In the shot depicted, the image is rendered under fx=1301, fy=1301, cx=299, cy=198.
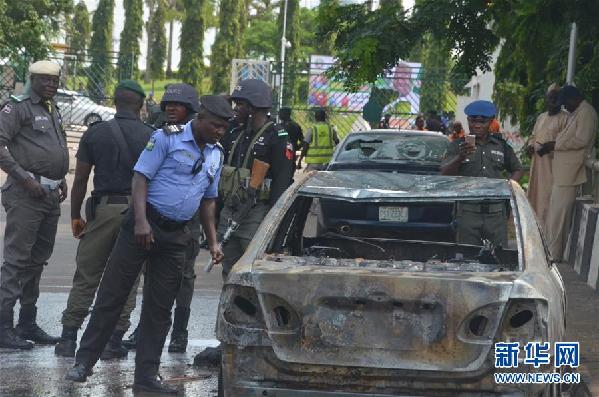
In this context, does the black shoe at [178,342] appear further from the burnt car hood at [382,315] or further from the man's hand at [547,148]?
the man's hand at [547,148]

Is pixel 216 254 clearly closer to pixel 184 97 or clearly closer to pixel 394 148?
pixel 184 97

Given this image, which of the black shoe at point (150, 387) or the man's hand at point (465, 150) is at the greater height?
the man's hand at point (465, 150)

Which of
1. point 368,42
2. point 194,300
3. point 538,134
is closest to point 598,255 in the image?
point 538,134

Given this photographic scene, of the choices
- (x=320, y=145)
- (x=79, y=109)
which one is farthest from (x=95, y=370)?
(x=79, y=109)

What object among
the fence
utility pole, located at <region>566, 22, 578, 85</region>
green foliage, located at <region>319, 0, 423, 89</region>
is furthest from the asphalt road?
the fence

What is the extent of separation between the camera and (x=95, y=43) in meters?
85.8

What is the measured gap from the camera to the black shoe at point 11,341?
9.05 metres

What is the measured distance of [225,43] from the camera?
72688 millimetres

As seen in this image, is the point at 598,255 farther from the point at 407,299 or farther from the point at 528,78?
the point at 407,299

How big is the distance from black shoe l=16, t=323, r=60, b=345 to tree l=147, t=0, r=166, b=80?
7939 cm

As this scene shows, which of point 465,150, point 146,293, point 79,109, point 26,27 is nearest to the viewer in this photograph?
point 146,293

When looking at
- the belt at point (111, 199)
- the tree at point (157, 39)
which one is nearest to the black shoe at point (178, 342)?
the belt at point (111, 199)

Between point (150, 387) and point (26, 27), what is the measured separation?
24315 millimetres

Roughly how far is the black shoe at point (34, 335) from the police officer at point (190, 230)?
0.55 meters
